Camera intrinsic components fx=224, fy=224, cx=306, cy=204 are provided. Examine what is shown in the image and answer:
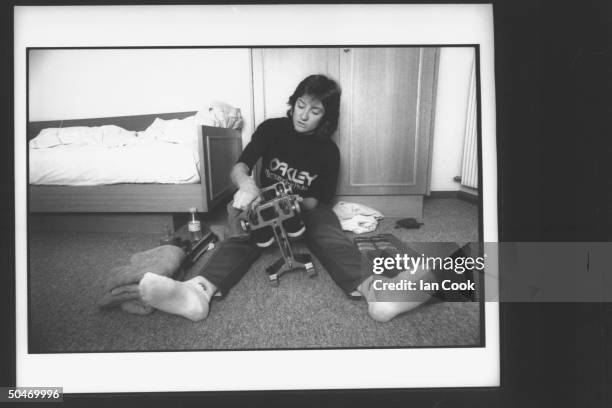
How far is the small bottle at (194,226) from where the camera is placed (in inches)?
19.5

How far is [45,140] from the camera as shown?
0.40 meters

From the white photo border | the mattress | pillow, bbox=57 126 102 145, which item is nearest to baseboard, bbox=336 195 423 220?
the white photo border

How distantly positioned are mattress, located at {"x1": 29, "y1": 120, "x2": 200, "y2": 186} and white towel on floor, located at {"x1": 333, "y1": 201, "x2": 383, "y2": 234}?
320 millimetres

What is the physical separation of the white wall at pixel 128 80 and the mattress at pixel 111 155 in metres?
0.03

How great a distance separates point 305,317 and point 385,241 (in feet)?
0.70

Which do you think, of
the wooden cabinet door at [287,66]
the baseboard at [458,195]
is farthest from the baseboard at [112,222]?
the baseboard at [458,195]

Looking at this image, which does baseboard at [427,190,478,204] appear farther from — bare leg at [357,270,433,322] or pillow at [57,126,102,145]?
pillow at [57,126,102,145]

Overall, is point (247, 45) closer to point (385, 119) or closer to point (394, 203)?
point (385, 119)

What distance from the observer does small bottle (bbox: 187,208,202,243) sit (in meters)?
0.49

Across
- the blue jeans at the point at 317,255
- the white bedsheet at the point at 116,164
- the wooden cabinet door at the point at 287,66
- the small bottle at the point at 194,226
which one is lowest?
the blue jeans at the point at 317,255

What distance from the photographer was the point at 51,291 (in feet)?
1.35

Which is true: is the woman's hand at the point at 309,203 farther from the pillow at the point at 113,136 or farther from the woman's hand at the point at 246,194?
the pillow at the point at 113,136

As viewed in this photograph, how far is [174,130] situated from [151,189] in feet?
0.47

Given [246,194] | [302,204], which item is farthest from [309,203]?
[246,194]
